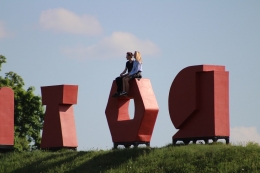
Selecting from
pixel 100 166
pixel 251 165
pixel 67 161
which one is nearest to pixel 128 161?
pixel 100 166

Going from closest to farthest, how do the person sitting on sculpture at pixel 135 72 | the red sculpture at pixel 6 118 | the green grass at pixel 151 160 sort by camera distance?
the green grass at pixel 151 160 → the person sitting on sculpture at pixel 135 72 → the red sculpture at pixel 6 118

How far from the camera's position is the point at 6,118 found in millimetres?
33406

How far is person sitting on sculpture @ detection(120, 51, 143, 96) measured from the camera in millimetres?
30203

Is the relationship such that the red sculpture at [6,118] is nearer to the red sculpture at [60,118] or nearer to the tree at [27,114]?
the red sculpture at [60,118]

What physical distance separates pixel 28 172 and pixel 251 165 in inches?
361

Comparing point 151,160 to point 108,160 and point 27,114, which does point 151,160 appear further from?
point 27,114

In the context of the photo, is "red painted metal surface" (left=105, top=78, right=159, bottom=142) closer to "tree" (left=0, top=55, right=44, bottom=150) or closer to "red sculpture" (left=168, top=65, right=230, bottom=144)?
"red sculpture" (left=168, top=65, right=230, bottom=144)

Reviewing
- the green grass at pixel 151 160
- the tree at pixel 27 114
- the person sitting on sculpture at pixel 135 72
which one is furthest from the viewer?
the tree at pixel 27 114

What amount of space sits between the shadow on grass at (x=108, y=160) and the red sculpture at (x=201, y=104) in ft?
6.63

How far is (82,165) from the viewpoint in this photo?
28641 millimetres

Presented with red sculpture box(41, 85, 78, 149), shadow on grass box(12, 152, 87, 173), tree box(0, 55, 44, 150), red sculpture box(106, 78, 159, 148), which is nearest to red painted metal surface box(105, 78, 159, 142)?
red sculpture box(106, 78, 159, 148)

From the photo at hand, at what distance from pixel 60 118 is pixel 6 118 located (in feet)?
7.97

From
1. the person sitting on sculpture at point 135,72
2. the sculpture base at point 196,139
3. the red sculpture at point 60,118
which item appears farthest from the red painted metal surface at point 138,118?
the red sculpture at point 60,118

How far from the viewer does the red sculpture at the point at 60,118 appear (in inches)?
1291
